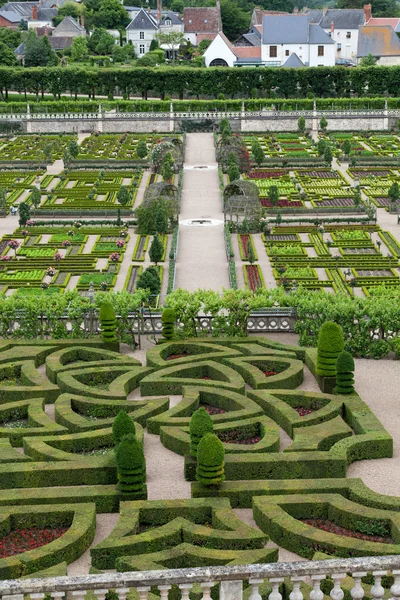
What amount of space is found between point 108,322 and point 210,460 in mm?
11529

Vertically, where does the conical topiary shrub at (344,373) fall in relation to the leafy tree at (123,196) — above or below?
above

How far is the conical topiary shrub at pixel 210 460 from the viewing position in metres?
24.3

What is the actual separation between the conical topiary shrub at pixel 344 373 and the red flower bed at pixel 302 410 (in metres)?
1.13

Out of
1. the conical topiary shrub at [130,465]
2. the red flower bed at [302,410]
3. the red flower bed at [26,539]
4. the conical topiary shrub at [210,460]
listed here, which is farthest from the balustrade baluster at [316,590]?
the red flower bed at [302,410]

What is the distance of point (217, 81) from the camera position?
110 meters

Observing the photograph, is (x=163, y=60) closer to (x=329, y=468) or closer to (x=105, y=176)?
(x=105, y=176)

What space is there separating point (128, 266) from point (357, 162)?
3250 cm

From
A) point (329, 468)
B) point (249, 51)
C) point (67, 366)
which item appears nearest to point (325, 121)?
point (249, 51)

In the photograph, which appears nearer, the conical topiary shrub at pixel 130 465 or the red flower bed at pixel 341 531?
the red flower bed at pixel 341 531

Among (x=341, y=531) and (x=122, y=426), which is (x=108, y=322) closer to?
(x=122, y=426)

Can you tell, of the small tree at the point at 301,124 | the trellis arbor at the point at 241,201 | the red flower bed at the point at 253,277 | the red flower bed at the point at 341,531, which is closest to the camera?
the red flower bed at the point at 341,531

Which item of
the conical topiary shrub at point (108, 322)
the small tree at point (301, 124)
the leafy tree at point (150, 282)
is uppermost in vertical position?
the conical topiary shrub at point (108, 322)

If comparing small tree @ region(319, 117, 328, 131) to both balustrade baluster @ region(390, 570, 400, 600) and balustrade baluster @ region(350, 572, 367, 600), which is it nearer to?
balustrade baluster @ region(350, 572, 367, 600)

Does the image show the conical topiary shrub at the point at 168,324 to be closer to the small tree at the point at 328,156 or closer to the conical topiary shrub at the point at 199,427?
the conical topiary shrub at the point at 199,427
